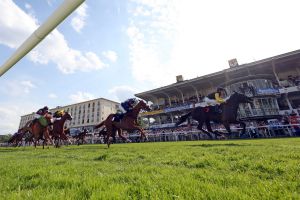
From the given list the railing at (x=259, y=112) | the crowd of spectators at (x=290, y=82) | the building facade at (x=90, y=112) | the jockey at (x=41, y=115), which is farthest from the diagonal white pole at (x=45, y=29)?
the building facade at (x=90, y=112)

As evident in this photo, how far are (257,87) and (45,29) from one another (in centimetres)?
2643

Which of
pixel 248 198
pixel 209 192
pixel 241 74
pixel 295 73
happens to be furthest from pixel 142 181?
pixel 295 73

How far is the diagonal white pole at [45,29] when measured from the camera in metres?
1.85

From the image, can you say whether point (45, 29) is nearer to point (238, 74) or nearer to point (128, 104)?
point (128, 104)

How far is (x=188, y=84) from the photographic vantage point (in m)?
35.1

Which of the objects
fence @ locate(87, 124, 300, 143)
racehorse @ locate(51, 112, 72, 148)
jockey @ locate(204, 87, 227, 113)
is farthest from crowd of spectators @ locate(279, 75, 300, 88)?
racehorse @ locate(51, 112, 72, 148)

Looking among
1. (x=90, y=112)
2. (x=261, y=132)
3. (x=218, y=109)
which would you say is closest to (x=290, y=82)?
(x=261, y=132)

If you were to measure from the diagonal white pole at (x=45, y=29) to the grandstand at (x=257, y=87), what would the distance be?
1646 cm

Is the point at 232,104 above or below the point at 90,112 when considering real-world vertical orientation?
below

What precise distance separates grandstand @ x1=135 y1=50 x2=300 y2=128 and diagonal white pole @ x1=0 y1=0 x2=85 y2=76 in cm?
1646

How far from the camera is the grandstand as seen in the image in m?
21.2

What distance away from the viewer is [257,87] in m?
23.6

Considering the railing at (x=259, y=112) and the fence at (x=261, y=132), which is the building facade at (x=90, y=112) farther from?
the railing at (x=259, y=112)

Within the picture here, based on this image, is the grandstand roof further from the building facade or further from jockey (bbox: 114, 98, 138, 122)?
the building facade
